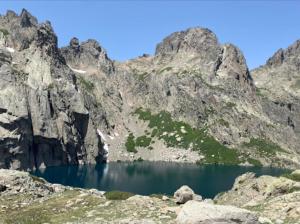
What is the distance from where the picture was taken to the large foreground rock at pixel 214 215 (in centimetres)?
2338

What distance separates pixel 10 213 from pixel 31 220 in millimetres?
7544

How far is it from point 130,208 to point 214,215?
12082mm

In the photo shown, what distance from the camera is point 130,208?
3416cm

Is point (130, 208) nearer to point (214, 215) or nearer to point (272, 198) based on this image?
point (214, 215)

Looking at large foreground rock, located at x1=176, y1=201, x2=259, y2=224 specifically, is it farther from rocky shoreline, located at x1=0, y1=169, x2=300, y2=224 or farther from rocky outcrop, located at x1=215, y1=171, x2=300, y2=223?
rocky outcrop, located at x1=215, y1=171, x2=300, y2=223

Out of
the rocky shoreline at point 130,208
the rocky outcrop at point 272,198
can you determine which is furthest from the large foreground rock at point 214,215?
the rocky outcrop at point 272,198

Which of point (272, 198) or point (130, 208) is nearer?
point (130, 208)

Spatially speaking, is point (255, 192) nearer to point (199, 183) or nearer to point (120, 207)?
point (120, 207)

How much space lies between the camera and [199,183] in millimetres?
180625

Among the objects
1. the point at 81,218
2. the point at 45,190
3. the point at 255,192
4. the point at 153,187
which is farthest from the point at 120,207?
the point at 153,187

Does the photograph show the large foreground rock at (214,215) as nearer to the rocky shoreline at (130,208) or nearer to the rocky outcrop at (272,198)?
the rocky shoreline at (130,208)

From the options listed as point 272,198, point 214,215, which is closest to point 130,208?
point 214,215

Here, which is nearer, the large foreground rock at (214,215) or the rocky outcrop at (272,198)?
the large foreground rock at (214,215)

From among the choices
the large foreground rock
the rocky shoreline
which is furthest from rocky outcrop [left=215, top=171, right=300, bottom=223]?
the large foreground rock
